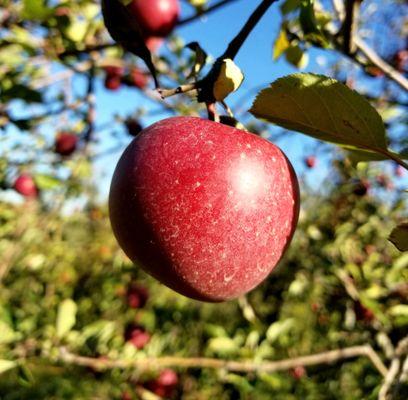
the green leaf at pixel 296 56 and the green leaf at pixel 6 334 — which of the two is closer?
the green leaf at pixel 296 56

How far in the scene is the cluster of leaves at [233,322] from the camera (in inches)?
59.6

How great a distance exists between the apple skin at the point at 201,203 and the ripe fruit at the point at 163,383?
4.90 ft

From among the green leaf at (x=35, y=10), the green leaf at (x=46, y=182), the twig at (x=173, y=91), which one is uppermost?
the twig at (x=173, y=91)

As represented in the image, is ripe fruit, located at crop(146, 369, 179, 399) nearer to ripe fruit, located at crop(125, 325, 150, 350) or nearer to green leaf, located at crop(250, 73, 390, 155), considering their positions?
ripe fruit, located at crop(125, 325, 150, 350)

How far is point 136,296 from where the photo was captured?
7.66 ft

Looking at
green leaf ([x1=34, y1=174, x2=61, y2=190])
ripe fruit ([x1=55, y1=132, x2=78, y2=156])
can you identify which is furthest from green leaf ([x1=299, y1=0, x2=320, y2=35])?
ripe fruit ([x1=55, y1=132, x2=78, y2=156])

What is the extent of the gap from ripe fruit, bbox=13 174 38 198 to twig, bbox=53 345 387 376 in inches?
33.4

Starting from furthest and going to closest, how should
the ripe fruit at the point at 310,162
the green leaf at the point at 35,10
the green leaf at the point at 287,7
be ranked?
the ripe fruit at the point at 310,162, the green leaf at the point at 35,10, the green leaf at the point at 287,7

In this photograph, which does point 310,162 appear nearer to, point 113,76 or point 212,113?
point 113,76

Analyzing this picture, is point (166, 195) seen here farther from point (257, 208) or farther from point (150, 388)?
point (150, 388)

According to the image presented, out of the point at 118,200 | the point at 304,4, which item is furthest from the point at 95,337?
the point at 304,4

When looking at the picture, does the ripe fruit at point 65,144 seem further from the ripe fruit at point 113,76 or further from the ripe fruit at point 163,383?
the ripe fruit at point 163,383

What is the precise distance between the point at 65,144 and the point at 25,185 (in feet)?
1.28

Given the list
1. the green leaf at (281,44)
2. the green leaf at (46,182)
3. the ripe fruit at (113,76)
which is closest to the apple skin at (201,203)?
the green leaf at (281,44)
